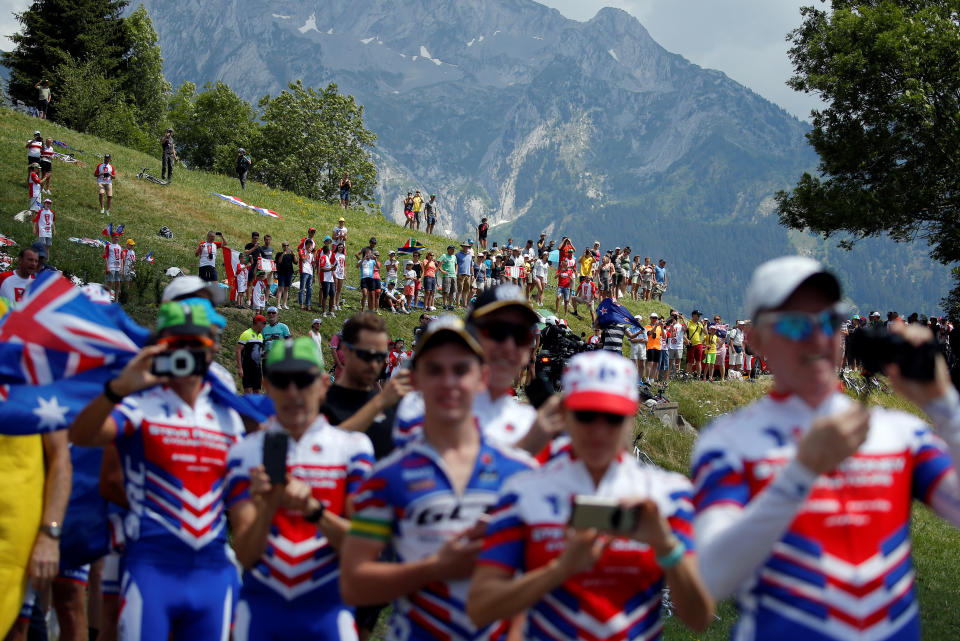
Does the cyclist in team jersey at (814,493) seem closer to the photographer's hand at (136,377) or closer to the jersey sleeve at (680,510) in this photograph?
the jersey sleeve at (680,510)

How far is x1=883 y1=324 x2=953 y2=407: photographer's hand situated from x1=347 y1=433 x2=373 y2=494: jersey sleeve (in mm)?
2496

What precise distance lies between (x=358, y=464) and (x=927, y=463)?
257 cm

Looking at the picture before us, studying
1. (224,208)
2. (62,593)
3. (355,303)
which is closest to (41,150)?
(224,208)

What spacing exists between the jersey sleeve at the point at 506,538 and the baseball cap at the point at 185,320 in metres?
2.35

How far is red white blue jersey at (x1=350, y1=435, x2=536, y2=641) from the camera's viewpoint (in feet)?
11.1

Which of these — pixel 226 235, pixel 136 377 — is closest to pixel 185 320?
pixel 136 377

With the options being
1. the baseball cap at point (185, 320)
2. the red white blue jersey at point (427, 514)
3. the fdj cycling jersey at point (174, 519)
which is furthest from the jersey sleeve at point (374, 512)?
the baseball cap at point (185, 320)

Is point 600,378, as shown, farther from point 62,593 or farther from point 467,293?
point 467,293

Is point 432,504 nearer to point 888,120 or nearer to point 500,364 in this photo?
point 500,364

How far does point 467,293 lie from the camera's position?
2931 centimetres

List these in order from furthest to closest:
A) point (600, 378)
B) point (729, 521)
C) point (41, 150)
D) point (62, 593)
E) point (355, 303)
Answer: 1. point (41, 150)
2. point (355, 303)
3. point (62, 593)
4. point (600, 378)
5. point (729, 521)

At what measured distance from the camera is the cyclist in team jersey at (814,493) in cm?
269

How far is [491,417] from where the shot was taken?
446 cm

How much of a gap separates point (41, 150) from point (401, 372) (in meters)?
28.8
